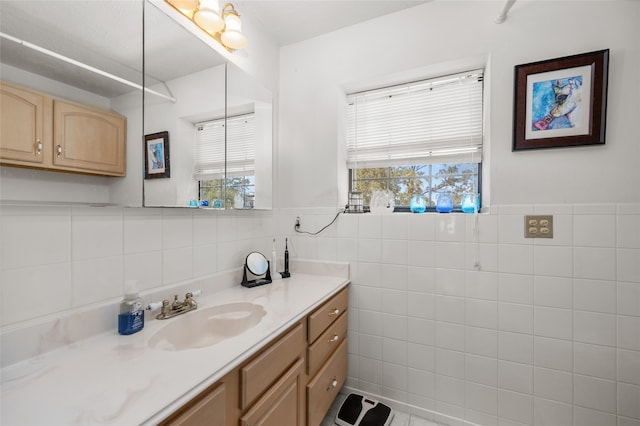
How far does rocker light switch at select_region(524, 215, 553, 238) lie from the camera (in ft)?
4.52

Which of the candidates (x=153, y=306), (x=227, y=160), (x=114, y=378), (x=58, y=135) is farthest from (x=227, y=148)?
(x=114, y=378)

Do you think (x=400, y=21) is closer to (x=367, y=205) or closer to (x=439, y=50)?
(x=439, y=50)

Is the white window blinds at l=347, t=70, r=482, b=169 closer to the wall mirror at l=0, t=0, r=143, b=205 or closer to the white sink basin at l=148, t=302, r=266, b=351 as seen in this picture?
the white sink basin at l=148, t=302, r=266, b=351

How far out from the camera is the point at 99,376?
0.72 meters

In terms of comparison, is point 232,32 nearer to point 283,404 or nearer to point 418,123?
point 418,123

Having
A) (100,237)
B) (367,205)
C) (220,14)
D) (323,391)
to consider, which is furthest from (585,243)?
(220,14)

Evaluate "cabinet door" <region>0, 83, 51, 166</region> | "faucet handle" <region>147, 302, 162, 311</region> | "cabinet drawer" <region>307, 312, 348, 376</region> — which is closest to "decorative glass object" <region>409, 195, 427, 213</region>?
"cabinet drawer" <region>307, 312, 348, 376</region>

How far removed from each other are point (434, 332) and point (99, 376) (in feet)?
5.18

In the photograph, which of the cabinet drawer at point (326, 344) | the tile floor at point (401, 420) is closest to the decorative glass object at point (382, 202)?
the cabinet drawer at point (326, 344)

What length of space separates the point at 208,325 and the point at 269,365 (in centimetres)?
40

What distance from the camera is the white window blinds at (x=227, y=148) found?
1.40m

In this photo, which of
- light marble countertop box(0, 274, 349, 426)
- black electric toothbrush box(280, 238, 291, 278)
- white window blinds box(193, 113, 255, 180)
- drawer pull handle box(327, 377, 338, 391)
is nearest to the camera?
light marble countertop box(0, 274, 349, 426)

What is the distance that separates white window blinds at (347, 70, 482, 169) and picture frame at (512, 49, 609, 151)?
0.27 meters

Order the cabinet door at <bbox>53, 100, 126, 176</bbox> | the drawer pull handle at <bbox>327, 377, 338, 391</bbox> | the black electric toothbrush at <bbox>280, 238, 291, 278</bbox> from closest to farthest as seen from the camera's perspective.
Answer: the cabinet door at <bbox>53, 100, 126, 176</bbox>
the drawer pull handle at <bbox>327, 377, 338, 391</bbox>
the black electric toothbrush at <bbox>280, 238, 291, 278</bbox>
